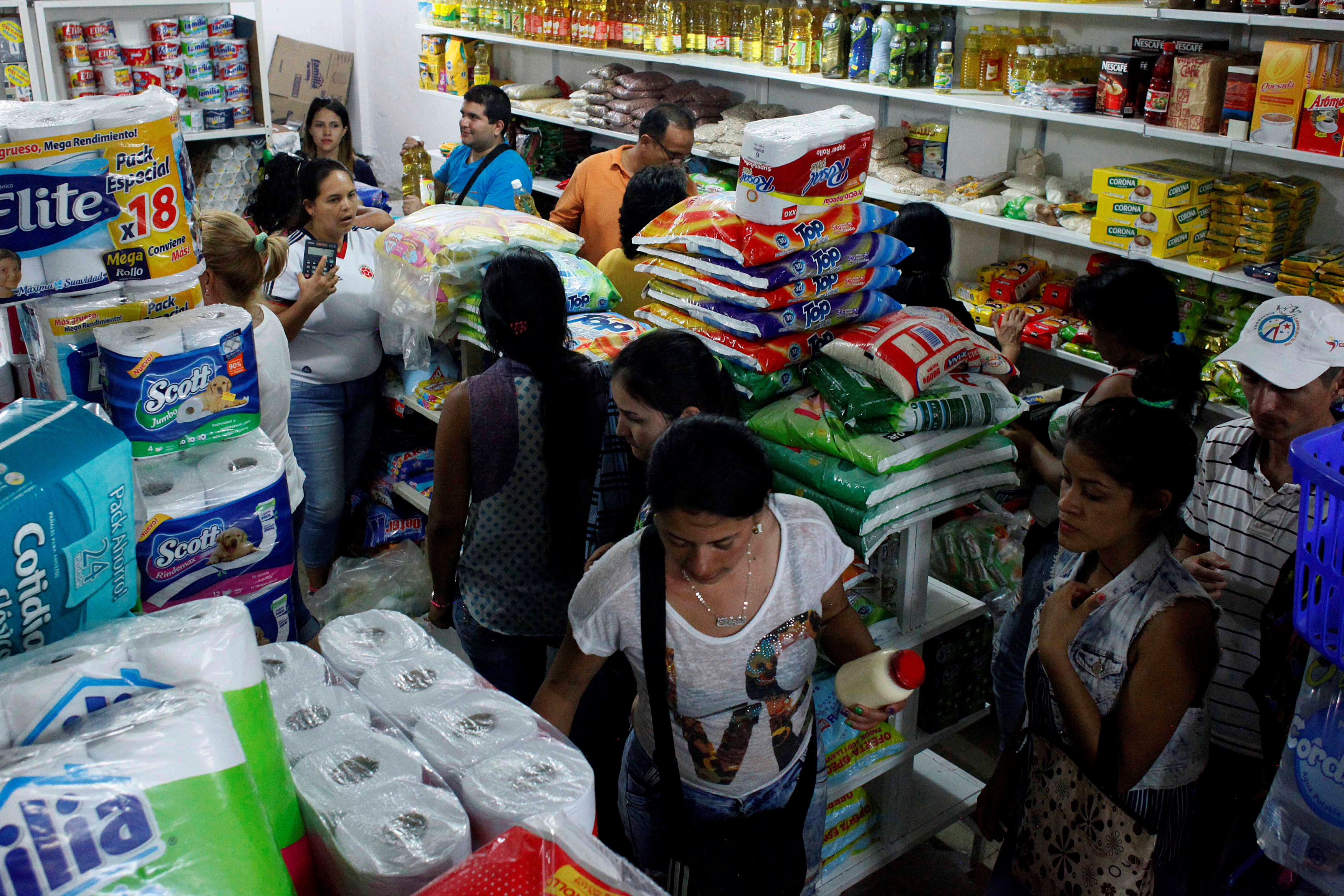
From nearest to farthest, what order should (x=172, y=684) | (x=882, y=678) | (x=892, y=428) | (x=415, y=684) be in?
(x=172, y=684) → (x=415, y=684) → (x=882, y=678) → (x=892, y=428)

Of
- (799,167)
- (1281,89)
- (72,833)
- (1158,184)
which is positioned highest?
(1281,89)

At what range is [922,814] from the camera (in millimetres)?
2770

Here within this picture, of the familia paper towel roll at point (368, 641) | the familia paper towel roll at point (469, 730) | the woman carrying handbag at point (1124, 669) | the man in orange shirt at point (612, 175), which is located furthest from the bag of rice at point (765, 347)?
the man in orange shirt at point (612, 175)

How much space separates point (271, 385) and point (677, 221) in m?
1.04

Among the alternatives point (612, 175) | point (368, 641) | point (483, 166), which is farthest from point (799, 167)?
point (483, 166)

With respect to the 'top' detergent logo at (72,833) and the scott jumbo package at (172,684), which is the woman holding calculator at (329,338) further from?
the 'top' detergent logo at (72,833)

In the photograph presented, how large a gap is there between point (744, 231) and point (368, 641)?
1.42m

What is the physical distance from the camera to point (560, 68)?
7148mm

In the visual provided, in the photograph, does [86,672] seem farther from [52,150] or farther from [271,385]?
[271,385]

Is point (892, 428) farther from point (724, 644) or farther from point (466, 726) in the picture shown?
point (466, 726)

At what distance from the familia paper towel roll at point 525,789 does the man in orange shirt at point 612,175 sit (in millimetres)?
3584

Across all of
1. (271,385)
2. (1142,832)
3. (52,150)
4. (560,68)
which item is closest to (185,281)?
(52,150)

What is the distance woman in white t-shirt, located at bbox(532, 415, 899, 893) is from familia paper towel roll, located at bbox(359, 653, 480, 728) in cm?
42

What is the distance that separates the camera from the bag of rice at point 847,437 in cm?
223
